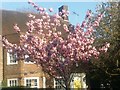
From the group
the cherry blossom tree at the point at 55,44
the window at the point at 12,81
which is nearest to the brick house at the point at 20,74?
the window at the point at 12,81

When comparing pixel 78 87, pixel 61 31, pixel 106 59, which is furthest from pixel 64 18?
pixel 78 87

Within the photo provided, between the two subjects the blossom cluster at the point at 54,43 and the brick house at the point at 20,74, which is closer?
the blossom cluster at the point at 54,43

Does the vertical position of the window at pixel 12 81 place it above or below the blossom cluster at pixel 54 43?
below

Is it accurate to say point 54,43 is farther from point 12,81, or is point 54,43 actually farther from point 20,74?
point 12,81

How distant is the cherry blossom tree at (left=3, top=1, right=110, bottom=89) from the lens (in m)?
12.0

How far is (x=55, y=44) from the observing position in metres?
12.1

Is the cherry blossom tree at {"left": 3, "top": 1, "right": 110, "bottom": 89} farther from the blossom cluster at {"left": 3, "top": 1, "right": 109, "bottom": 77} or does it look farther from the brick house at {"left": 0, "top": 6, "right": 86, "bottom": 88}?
the brick house at {"left": 0, "top": 6, "right": 86, "bottom": 88}

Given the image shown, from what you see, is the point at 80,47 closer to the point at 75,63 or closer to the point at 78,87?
the point at 75,63

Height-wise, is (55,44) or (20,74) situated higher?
(55,44)

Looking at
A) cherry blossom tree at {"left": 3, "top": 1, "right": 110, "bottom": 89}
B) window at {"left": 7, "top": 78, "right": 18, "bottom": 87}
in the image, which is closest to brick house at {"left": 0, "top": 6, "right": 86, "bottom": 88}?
window at {"left": 7, "top": 78, "right": 18, "bottom": 87}

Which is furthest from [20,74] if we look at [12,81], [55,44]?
[55,44]

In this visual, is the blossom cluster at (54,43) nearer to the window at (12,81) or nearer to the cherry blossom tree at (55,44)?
the cherry blossom tree at (55,44)

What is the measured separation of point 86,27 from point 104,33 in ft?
14.0

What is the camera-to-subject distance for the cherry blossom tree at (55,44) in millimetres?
12039
